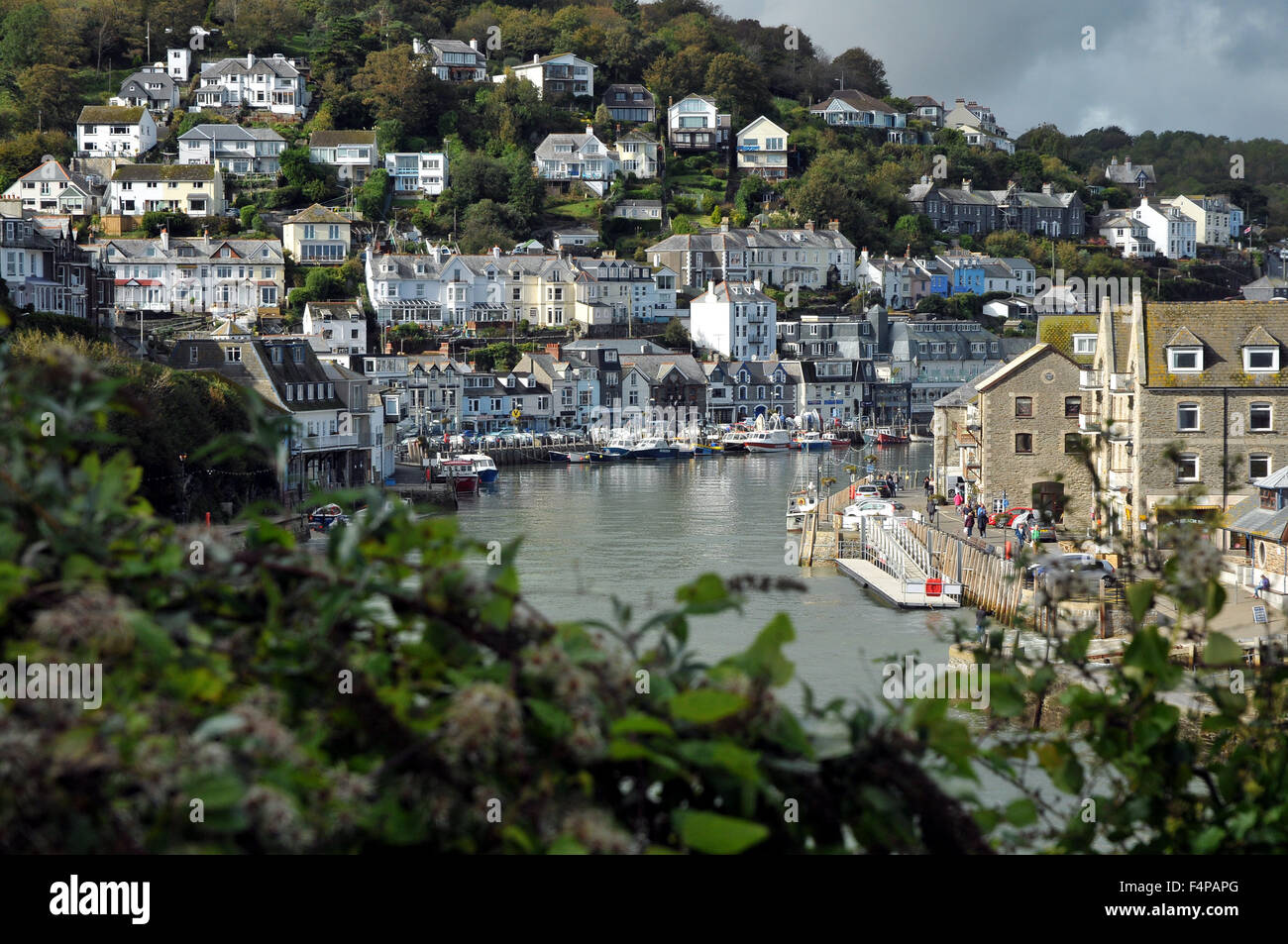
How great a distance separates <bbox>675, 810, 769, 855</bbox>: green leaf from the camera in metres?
2.89

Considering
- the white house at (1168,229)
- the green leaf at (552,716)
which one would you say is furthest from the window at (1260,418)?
the white house at (1168,229)

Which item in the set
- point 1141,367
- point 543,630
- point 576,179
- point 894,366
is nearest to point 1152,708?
point 543,630

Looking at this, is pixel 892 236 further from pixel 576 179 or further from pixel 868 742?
pixel 868 742

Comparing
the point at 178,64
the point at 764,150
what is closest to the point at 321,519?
the point at 764,150

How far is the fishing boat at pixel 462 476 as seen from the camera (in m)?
53.8

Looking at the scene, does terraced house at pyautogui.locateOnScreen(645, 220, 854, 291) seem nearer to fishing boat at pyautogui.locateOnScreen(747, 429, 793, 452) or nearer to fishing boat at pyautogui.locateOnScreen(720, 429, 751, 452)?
fishing boat at pyautogui.locateOnScreen(747, 429, 793, 452)

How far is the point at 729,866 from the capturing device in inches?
120

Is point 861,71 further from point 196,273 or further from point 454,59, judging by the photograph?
point 196,273

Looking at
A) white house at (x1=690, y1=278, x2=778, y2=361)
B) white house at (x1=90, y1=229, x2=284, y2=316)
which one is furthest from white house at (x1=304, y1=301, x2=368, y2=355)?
white house at (x1=690, y1=278, x2=778, y2=361)

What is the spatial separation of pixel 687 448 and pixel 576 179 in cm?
3474

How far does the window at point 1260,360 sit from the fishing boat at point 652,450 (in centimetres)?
4413

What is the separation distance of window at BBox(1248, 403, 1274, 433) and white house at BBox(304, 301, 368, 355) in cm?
5102

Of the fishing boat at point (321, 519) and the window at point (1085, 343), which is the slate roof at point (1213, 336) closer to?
the window at point (1085, 343)

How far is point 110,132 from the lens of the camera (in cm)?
9638
